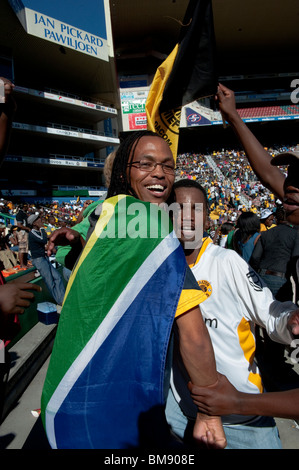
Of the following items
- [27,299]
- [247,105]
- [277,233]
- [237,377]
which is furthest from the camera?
[247,105]

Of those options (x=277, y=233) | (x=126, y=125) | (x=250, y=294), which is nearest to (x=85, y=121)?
(x=126, y=125)

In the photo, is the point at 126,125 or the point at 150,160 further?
the point at 126,125

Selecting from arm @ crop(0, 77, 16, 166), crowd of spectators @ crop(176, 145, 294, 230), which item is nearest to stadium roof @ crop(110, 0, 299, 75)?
crowd of spectators @ crop(176, 145, 294, 230)

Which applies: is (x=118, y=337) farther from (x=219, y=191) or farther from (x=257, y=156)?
(x=219, y=191)

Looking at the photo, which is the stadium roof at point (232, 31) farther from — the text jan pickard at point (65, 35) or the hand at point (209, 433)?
the hand at point (209, 433)

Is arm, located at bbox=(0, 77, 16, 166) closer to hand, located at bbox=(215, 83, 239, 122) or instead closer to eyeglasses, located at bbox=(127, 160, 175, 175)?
eyeglasses, located at bbox=(127, 160, 175, 175)

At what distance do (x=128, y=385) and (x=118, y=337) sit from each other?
0.54 feet

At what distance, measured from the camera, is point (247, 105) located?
37500 millimetres

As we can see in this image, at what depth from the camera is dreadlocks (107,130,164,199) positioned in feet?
4.53

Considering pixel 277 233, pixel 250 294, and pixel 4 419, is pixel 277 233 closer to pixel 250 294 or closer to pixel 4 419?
pixel 250 294

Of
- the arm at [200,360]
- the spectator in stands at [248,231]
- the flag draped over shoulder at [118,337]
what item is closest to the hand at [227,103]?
the flag draped over shoulder at [118,337]

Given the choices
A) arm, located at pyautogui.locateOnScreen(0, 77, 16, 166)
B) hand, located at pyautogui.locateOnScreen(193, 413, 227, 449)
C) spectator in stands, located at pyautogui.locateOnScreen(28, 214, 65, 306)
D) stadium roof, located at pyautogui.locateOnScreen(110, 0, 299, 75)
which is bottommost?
spectator in stands, located at pyautogui.locateOnScreen(28, 214, 65, 306)

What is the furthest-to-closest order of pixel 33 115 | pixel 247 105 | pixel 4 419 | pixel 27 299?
pixel 247 105 < pixel 33 115 < pixel 4 419 < pixel 27 299

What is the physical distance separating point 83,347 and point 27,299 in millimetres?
428
